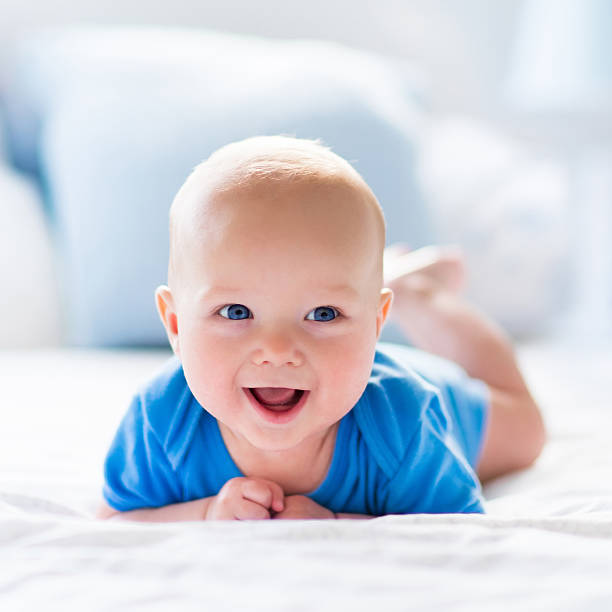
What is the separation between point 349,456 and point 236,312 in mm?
248

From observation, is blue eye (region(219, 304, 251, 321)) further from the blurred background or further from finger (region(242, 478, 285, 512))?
the blurred background

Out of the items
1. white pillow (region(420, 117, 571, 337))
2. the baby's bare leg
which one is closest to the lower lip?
the baby's bare leg

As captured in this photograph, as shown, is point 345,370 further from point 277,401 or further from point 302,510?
point 302,510

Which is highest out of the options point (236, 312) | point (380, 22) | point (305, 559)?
point (380, 22)

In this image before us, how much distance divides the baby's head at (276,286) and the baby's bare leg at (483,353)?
1.50 ft

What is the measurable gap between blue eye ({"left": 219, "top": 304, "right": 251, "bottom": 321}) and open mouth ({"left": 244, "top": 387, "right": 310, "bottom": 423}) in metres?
0.07

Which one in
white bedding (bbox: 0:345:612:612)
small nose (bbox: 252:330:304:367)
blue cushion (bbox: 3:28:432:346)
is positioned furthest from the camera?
blue cushion (bbox: 3:28:432:346)

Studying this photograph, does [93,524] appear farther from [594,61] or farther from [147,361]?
[594,61]

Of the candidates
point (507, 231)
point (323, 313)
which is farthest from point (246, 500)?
point (507, 231)

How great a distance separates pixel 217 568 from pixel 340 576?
102mm

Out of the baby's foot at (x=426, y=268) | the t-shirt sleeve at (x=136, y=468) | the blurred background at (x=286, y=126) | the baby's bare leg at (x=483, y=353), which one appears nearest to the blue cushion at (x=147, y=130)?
the blurred background at (x=286, y=126)

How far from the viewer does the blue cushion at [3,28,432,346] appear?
1.56 m

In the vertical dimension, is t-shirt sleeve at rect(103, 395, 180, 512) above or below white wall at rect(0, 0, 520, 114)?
below

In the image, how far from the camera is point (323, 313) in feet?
2.64
